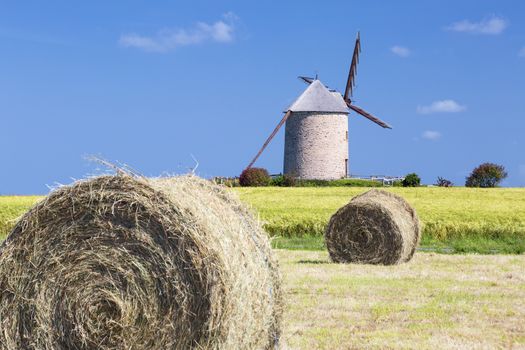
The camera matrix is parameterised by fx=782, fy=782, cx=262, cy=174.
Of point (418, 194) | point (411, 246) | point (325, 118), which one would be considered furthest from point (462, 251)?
point (325, 118)

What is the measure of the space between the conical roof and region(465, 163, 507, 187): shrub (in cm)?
961

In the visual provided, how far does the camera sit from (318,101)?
2058 inches

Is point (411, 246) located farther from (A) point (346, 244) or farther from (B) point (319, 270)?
(B) point (319, 270)

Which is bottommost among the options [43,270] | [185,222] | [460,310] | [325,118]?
[460,310]

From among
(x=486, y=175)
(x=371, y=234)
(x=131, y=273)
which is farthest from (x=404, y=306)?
(x=486, y=175)

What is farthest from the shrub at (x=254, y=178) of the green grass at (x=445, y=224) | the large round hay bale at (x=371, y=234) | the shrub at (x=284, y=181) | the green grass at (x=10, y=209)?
the large round hay bale at (x=371, y=234)

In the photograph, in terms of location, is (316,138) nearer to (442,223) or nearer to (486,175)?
(486,175)

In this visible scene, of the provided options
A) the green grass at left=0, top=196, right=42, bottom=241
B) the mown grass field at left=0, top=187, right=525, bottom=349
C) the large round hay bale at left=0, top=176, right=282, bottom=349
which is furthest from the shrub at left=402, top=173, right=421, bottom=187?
the large round hay bale at left=0, top=176, right=282, bottom=349

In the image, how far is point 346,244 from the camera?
16.8m

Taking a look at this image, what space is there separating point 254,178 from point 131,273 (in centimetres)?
4279

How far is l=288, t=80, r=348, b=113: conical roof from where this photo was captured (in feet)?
169

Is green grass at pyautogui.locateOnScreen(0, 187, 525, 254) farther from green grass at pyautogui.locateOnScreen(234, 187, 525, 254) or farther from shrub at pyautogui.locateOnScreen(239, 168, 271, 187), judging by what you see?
shrub at pyautogui.locateOnScreen(239, 168, 271, 187)

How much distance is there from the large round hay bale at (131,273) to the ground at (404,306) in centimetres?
130

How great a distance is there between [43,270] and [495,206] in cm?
2269
